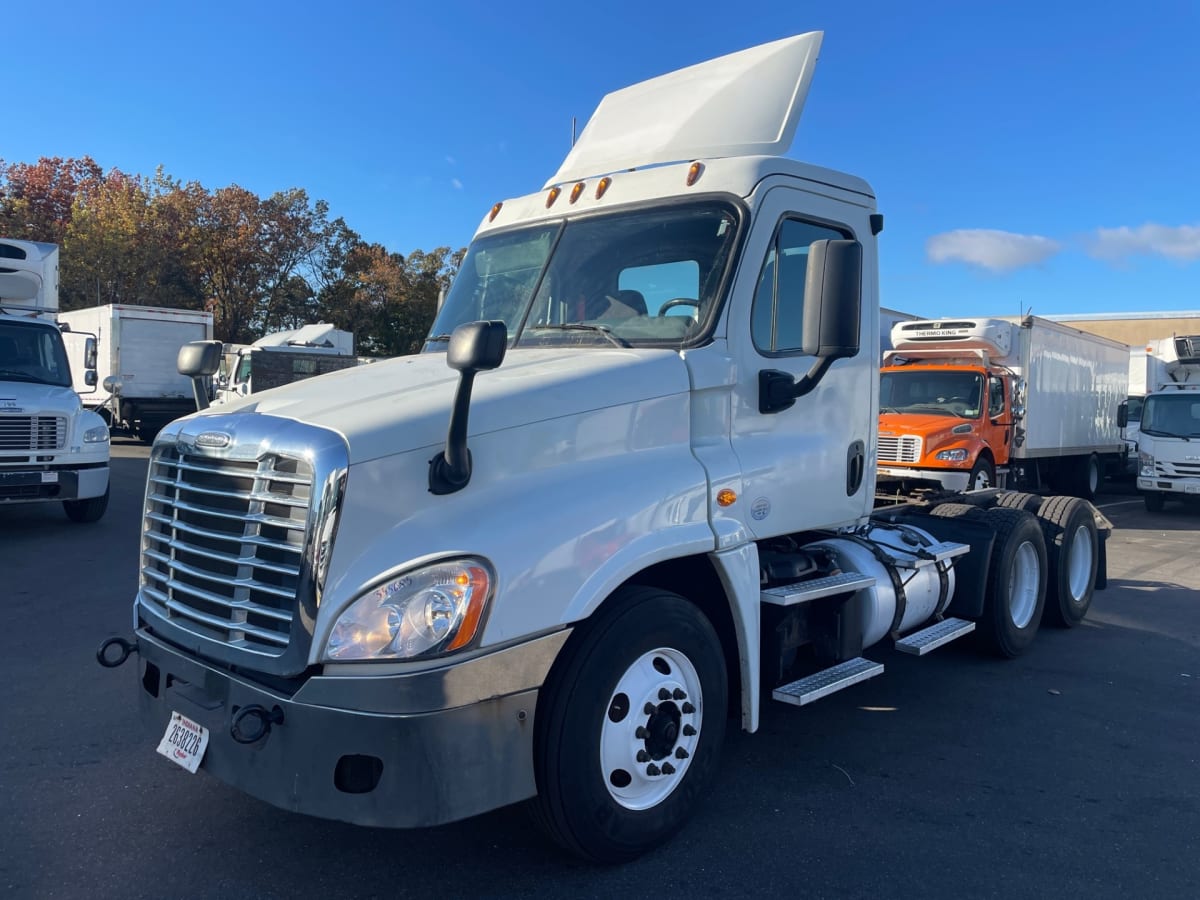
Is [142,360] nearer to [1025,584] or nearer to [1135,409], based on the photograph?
[1025,584]

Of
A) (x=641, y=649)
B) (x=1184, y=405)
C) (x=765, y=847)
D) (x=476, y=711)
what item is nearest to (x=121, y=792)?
(x=476, y=711)

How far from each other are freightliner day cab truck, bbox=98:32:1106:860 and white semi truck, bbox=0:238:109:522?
7.50 m

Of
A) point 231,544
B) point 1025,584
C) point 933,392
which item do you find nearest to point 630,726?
point 231,544

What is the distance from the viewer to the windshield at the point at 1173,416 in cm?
1599

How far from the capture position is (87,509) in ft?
37.8

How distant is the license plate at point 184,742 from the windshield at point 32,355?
9443 millimetres

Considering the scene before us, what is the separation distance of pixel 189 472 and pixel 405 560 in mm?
1098

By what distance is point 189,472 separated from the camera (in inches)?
135

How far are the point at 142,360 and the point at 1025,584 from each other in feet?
74.5

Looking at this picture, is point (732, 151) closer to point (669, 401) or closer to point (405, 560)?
point (669, 401)

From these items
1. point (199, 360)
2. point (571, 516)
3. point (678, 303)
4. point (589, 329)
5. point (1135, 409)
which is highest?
point (1135, 409)

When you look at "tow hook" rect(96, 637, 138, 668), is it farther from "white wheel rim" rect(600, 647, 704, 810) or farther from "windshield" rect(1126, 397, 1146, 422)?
"windshield" rect(1126, 397, 1146, 422)

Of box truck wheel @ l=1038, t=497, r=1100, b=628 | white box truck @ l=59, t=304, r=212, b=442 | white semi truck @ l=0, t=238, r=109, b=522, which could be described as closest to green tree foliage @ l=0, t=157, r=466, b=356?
white box truck @ l=59, t=304, r=212, b=442

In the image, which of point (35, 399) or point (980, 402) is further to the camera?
point (980, 402)
